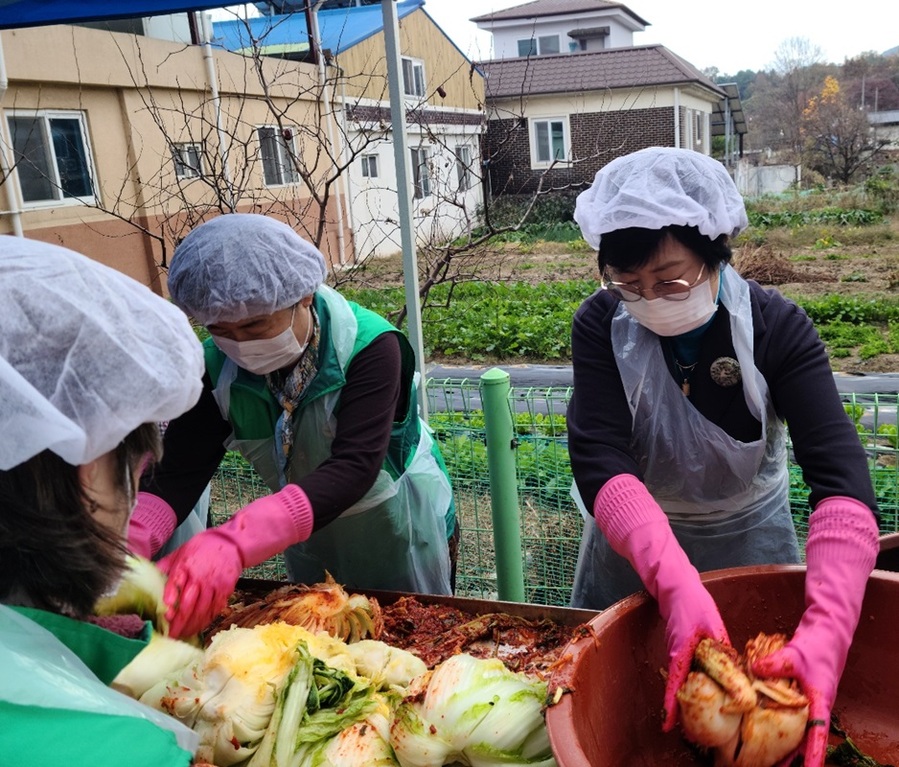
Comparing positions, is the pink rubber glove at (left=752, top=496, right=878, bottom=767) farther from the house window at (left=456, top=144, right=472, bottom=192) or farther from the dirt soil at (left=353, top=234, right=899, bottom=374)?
the dirt soil at (left=353, top=234, right=899, bottom=374)

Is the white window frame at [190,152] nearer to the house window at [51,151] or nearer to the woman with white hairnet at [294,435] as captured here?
the woman with white hairnet at [294,435]

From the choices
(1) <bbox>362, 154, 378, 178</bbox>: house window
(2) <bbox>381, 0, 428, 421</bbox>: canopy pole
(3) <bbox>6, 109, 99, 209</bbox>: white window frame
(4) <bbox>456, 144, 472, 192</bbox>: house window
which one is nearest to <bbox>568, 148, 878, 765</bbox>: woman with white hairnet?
(2) <bbox>381, 0, 428, 421</bbox>: canopy pole

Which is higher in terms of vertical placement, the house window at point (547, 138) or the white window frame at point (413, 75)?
the white window frame at point (413, 75)

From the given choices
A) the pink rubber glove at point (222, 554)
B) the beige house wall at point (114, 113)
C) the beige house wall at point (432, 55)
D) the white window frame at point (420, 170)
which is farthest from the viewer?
the beige house wall at point (432, 55)

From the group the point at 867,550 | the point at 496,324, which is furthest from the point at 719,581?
the point at 496,324

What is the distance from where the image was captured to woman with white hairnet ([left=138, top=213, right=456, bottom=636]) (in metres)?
2.02

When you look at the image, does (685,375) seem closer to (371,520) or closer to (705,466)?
(705,466)

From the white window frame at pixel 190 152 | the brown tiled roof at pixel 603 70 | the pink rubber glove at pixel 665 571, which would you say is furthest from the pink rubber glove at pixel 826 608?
the brown tiled roof at pixel 603 70

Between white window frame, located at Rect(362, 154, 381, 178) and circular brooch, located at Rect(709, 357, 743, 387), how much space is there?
62.0 feet

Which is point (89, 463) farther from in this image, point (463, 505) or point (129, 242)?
point (129, 242)

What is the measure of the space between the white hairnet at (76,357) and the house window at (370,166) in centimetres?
1992

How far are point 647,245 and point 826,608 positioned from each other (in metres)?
0.96

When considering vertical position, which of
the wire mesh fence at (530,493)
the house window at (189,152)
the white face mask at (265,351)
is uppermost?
the house window at (189,152)

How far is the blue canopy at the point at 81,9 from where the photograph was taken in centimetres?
292
